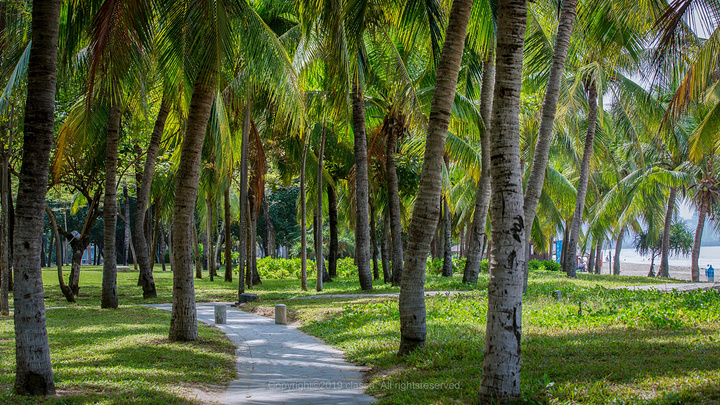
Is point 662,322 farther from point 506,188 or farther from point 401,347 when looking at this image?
point 506,188

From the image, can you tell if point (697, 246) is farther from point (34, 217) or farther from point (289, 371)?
point (34, 217)

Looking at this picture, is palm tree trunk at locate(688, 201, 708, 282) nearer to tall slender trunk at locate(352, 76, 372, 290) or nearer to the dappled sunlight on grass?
tall slender trunk at locate(352, 76, 372, 290)

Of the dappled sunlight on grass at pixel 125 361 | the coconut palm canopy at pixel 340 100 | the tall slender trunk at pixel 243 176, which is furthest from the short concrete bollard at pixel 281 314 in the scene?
the tall slender trunk at pixel 243 176

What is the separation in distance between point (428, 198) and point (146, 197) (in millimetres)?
12340

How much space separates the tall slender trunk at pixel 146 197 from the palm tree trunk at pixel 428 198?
930 centimetres

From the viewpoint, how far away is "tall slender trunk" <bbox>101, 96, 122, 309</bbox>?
1444 cm

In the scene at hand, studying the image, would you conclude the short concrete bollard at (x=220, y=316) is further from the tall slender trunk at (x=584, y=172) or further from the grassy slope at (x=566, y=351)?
the tall slender trunk at (x=584, y=172)

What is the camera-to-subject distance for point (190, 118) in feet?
32.6

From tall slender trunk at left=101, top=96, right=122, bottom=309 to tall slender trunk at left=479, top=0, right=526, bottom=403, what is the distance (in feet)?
37.0

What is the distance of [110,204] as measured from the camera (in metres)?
14.6

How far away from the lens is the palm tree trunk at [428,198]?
7.99m

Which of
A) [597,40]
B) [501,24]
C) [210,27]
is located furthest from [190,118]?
[597,40]

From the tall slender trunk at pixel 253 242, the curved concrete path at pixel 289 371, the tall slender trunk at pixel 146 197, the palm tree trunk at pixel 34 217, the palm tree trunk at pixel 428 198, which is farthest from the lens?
the tall slender trunk at pixel 253 242

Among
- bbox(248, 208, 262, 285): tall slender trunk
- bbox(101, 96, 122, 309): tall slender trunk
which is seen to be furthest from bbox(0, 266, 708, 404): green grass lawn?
bbox(248, 208, 262, 285): tall slender trunk
